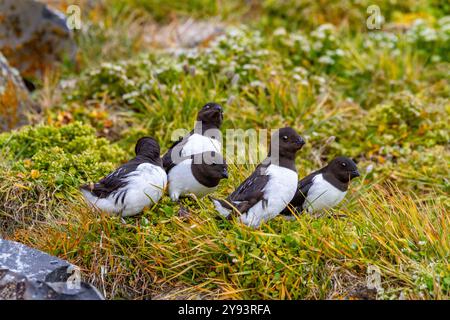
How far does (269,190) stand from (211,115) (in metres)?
1.36

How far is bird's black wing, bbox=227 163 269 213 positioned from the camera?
508cm

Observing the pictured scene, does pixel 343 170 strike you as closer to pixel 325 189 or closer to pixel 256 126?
pixel 325 189

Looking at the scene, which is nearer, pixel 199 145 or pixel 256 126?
pixel 199 145

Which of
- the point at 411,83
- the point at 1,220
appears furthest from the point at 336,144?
the point at 1,220

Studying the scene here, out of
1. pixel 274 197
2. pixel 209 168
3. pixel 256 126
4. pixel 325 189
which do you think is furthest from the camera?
pixel 256 126

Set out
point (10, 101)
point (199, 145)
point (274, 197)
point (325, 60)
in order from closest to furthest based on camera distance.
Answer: point (274, 197)
point (199, 145)
point (10, 101)
point (325, 60)

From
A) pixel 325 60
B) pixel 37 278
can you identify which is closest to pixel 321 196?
pixel 37 278

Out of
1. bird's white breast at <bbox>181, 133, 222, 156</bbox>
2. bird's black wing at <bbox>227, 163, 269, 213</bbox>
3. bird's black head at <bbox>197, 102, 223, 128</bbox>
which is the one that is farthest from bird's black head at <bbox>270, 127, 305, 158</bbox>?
bird's black head at <bbox>197, 102, 223, 128</bbox>

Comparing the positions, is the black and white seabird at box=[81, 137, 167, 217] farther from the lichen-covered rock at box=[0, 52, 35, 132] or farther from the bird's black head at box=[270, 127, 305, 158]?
the lichen-covered rock at box=[0, 52, 35, 132]

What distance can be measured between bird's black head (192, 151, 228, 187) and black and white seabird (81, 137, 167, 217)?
0.90ft

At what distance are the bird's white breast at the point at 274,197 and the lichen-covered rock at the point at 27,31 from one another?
5.30 meters

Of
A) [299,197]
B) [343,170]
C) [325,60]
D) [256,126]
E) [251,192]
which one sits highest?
[251,192]

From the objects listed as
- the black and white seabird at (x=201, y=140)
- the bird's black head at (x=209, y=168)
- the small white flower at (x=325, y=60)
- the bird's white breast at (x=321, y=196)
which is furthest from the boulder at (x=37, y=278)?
the small white flower at (x=325, y=60)

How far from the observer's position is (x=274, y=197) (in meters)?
5.07
